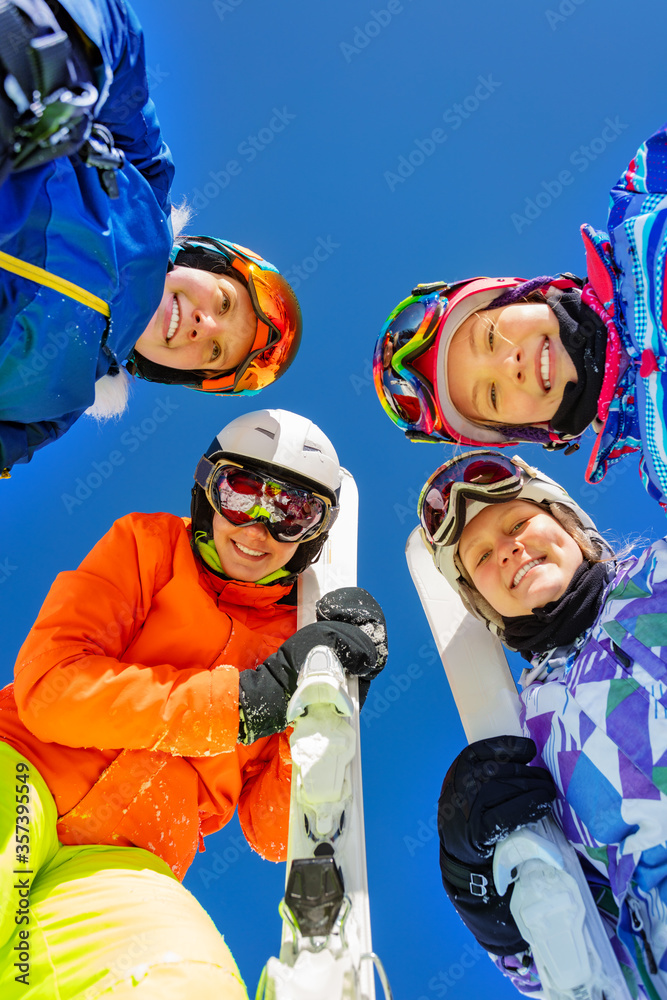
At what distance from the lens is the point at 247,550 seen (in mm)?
3162

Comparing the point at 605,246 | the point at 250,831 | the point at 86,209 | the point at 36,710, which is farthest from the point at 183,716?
the point at 605,246

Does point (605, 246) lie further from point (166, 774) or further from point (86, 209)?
point (166, 774)

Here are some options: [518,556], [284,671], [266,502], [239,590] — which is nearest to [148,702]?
[284,671]

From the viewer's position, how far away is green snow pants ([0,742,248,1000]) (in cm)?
189

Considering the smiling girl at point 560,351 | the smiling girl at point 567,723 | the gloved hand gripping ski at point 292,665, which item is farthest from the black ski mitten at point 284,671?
the smiling girl at point 560,351

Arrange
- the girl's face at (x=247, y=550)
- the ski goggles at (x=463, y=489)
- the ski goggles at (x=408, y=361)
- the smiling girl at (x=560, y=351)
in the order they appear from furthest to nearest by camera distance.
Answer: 1. the girl's face at (x=247, y=550)
2. the ski goggles at (x=463, y=489)
3. the ski goggles at (x=408, y=361)
4. the smiling girl at (x=560, y=351)

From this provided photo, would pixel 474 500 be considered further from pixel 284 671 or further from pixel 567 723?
pixel 284 671

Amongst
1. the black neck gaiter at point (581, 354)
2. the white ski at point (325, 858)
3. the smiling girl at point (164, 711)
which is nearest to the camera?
the white ski at point (325, 858)

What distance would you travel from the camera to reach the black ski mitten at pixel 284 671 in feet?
8.15

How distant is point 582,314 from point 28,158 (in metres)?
1.89

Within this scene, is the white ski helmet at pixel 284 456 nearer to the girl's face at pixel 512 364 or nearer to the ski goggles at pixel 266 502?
the ski goggles at pixel 266 502

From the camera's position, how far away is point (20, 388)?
209cm

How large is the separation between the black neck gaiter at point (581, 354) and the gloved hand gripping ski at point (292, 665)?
3.75 ft

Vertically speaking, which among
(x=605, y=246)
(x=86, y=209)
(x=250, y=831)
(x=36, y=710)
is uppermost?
(x=86, y=209)
